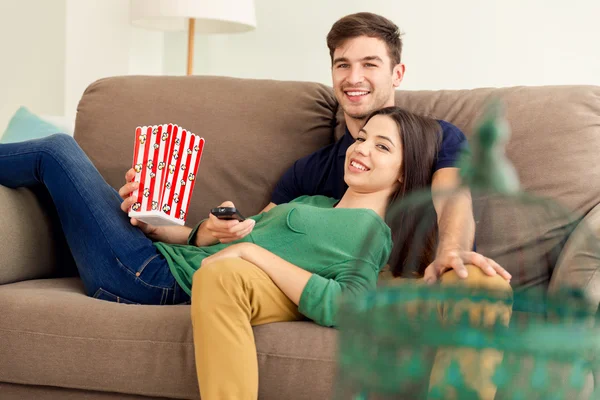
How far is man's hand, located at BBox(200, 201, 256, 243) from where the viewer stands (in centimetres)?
161

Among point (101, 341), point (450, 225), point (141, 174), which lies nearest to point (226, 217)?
point (141, 174)

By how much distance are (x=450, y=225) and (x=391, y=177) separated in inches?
39.9

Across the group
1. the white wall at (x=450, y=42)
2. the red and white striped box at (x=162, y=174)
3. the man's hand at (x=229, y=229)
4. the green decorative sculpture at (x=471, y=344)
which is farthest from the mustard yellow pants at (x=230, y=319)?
the white wall at (x=450, y=42)

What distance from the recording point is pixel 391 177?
1681 mm

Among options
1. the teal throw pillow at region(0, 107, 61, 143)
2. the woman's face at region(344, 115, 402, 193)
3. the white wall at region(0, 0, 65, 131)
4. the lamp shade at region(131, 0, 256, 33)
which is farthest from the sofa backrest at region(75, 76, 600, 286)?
the white wall at region(0, 0, 65, 131)

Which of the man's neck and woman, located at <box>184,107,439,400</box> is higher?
the man's neck

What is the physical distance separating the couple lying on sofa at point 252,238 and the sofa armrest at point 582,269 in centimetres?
44

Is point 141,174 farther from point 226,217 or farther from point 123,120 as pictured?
point 123,120

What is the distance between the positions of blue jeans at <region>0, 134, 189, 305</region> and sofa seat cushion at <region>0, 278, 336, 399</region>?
12cm

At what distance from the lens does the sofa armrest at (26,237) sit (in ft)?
5.79

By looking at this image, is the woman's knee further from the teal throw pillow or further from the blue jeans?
the teal throw pillow

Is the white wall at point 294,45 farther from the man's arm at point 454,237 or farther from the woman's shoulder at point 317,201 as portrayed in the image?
the man's arm at point 454,237

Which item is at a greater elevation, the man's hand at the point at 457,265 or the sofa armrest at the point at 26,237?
the man's hand at the point at 457,265

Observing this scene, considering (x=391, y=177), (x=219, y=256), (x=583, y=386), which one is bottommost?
(x=219, y=256)
